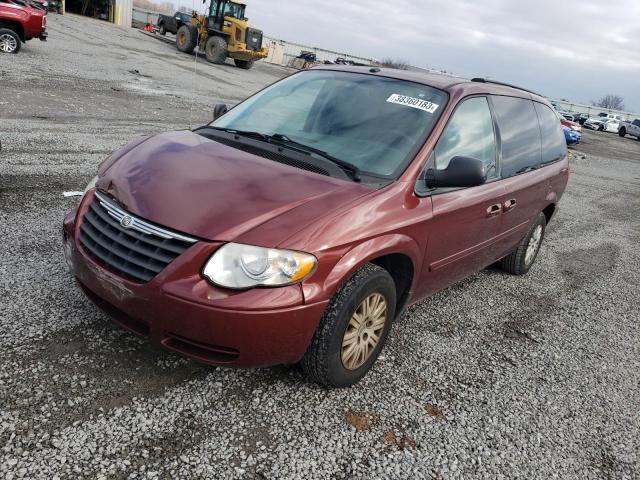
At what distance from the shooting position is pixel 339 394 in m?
2.91

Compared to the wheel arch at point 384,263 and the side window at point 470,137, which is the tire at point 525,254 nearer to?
the side window at point 470,137

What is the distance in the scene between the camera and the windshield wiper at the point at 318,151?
2984 mm

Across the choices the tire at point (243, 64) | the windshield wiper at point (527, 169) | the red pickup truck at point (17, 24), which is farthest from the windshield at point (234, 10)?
the windshield wiper at point (527, 169)

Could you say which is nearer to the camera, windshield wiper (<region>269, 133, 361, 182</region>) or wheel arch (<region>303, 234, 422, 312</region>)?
wheel arch (<region>303, 234, 422, 312</region>)

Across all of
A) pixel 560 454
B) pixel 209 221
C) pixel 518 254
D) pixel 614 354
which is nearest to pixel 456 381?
pixel 560 454

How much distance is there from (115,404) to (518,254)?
3932 mm

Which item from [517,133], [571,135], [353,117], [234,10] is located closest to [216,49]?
[234,10]

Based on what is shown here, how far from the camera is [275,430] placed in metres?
2.54

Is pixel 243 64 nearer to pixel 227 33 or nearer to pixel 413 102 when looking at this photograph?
pixel 227 33

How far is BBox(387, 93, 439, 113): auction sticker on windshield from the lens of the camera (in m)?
3.39

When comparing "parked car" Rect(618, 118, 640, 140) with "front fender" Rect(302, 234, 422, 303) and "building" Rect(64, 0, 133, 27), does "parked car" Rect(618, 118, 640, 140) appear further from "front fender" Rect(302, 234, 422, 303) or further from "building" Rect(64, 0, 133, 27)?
"front fender" Rect(302, 234, 422, 303)

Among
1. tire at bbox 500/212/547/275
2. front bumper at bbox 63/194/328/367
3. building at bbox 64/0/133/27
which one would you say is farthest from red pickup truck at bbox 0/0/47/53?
building at bbox 64/0/133/27

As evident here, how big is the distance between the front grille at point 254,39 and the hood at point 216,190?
80.9 ft

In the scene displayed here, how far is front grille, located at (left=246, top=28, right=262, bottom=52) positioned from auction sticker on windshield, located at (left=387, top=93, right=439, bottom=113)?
24291mm
